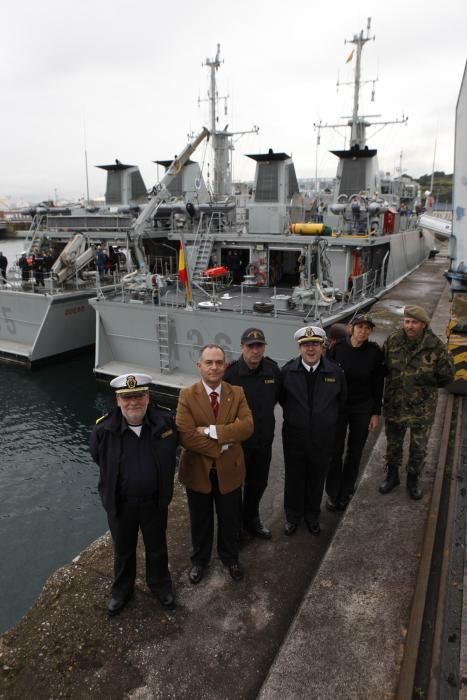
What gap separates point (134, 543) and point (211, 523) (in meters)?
0.49

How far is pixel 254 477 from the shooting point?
10.7 feet

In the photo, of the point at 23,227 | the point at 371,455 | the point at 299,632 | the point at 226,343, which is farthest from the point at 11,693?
the point at 23,227

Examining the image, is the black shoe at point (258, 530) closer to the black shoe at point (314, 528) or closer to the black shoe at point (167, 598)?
the black shoe at point (314, 528)

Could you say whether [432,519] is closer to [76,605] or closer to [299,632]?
[299,632]

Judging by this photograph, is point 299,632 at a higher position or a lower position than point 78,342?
higher

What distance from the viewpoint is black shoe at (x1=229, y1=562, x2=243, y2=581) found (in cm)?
287

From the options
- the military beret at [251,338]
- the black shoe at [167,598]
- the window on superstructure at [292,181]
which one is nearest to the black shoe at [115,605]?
the black shoe at [167,598]

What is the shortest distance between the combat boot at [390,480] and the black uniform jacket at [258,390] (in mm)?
1191

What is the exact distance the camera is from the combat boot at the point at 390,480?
3.64 meters

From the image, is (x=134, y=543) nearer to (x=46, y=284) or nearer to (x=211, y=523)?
(x=211, y=523)

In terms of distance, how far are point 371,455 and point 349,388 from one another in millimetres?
1065

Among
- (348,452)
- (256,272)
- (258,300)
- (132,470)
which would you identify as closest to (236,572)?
(132,470)

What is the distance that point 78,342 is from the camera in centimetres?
1575

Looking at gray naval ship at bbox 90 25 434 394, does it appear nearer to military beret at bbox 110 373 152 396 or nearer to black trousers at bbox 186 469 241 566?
black trousers at bbox 186 469 241 566
